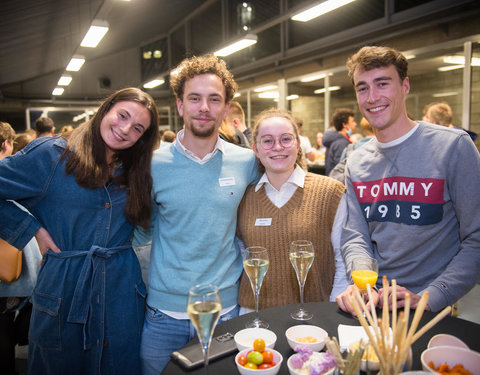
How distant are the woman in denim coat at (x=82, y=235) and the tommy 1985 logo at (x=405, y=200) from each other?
114 cm

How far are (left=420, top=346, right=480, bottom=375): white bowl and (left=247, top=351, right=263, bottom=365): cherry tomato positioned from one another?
419 millimetres

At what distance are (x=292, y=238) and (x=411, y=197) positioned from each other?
1.96ft

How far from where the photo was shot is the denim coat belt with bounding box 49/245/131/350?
166 cm

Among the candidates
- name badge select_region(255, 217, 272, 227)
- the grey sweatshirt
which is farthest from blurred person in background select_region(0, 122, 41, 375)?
the grey sweatshirt

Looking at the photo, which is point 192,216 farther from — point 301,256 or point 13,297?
point 13,297

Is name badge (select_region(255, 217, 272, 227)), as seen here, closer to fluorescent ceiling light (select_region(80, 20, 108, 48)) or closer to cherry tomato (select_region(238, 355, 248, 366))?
cherry tomato (select_region(238, 355, 248, 366))

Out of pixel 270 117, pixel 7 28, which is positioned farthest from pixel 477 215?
pixel 7 28

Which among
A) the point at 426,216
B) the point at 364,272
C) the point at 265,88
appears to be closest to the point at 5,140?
the point at 364,272

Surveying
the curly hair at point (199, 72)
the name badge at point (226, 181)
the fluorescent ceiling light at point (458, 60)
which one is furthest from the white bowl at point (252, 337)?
the fluorescent ceiling light at point (458, 60)

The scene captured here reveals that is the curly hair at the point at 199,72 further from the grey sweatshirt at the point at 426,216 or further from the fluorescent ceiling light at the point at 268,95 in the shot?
the fluorescent ceiling light at the point at 268,95

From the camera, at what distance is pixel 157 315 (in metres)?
1.76

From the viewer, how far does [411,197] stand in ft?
5.60

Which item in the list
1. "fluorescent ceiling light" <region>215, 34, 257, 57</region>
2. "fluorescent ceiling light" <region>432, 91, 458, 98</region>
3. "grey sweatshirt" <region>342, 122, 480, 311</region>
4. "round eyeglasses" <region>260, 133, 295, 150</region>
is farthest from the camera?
"fluorescent ceiling light" <region>215, 34, 257, 57</region>

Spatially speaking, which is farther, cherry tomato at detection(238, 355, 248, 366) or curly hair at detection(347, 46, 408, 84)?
curly hair at detection(347, 46, 408, 84)
